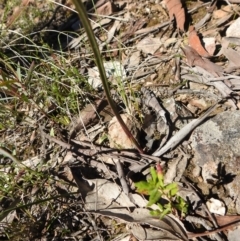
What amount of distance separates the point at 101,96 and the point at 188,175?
0.65m

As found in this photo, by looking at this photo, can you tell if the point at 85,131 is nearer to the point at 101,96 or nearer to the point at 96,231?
the point at 101,96

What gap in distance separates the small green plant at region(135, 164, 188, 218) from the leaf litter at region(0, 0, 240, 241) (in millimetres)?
49

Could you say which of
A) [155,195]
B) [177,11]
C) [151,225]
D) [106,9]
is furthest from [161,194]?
[106,9]

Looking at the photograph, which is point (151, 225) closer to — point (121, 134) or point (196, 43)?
point (121, 134)

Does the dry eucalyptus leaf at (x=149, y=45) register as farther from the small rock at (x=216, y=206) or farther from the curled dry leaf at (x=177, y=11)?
the small rock at (x=216, y=206)

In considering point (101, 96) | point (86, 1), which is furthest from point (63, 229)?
point (86, 1)

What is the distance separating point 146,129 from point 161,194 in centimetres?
45

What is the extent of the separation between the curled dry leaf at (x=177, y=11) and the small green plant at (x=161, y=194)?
94 cm

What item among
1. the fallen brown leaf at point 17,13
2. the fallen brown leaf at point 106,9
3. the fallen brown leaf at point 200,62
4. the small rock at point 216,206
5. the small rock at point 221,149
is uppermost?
the fallen brown leaf at point 17,13

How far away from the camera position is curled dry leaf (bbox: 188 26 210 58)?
2229 millimetres

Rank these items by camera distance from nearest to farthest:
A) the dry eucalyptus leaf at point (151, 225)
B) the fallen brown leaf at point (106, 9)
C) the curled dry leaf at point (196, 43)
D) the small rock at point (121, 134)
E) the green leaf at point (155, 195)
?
the green leaf at point (155, 195)
the dry eucalyptus leaf at point (151, 225)
the small rock at point (121, 134)
the curled dry leaf at point (196, 43)
the fallen brown leaf at point (106, 9)

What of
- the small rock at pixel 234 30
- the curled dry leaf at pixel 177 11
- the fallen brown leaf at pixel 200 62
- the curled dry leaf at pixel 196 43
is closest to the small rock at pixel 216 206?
the fallen brown leaf at pixel 200 62

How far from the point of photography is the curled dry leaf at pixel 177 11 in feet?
7.86

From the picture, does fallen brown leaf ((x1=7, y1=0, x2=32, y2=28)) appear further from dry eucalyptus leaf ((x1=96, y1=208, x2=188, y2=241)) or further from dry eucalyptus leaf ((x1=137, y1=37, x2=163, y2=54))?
dry eucalyptus leaf ((x1=96, y1=208, x2=188, y2=241))
